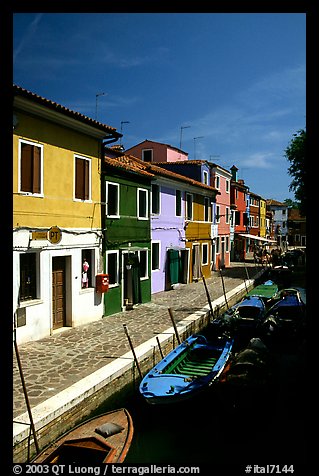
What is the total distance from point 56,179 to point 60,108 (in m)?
1.99

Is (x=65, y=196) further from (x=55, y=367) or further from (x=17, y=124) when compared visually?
(x=55, y=367)

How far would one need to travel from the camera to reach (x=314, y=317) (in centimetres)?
221

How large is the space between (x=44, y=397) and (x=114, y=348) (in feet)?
10.2

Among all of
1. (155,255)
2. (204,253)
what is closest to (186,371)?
(155,255)

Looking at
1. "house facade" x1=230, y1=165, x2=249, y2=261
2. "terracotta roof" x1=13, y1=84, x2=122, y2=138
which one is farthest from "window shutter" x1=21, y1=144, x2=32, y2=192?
"house facade" x1=230, y1=165, x2=249, y2=261

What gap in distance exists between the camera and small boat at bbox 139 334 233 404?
7.40 m

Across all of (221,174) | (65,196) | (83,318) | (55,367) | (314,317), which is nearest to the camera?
(314,317)

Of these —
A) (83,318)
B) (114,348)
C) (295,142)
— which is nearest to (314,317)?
(114,348)

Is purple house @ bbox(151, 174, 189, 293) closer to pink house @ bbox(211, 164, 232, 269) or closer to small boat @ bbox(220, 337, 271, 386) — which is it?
pink house @ bbox(211, 164, 232, 269)

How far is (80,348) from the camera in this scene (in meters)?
9.73

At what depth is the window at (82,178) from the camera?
11938mm

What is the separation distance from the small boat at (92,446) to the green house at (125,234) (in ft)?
26.1

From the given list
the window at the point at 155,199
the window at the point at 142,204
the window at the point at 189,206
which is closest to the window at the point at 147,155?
the window at the point at 189,206

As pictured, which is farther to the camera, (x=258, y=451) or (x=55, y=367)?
(x=55, y=367)
